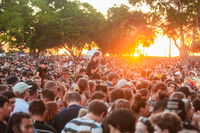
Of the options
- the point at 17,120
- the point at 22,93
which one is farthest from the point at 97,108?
the point at 22,93

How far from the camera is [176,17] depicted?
32406 millimetres

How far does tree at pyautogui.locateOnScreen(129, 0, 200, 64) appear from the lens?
3238cm

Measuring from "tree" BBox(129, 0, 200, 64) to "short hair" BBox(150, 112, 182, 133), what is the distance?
28734 mm

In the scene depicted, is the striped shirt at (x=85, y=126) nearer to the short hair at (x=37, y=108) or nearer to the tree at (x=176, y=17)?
the short hair at (x=37, y=108)

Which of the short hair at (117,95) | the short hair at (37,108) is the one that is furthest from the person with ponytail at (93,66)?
the short hair at (37,108)

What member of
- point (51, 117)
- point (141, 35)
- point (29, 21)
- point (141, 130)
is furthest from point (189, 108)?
point (29, 21)

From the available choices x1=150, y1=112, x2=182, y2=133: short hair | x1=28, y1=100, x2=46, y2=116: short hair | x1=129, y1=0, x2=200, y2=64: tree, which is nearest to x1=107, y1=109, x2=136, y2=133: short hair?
x1=150, y1=112, x2=182, y2=133: short hair

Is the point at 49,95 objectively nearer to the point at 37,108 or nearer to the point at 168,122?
the point at 37,108

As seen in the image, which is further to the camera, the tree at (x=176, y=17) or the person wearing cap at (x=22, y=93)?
the tree at (x=176, y=17)

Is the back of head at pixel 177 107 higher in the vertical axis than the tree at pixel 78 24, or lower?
lower

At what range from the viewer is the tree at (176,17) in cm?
3238

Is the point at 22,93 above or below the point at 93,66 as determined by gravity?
below

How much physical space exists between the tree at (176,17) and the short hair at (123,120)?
28706 mm

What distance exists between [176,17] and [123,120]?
2910 centimetres
